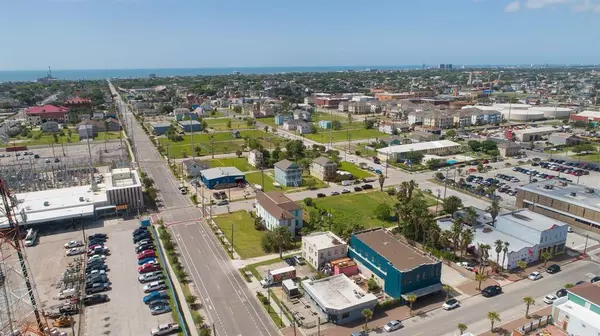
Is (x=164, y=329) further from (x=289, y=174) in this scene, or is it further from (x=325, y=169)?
(x=325, y=169)

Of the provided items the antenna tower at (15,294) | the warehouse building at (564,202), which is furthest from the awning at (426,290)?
the antenna tower at (15,294)

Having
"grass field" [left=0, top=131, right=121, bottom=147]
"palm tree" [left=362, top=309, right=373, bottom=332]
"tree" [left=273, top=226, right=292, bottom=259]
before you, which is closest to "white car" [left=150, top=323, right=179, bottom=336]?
"tree" [left=273, top=226, right=292, bottom=259]

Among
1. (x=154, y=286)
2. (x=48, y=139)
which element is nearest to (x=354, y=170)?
(x=154, y=286)

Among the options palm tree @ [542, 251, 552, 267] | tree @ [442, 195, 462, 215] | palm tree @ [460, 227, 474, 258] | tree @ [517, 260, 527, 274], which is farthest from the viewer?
tree @ [442, 195, 462, 215]

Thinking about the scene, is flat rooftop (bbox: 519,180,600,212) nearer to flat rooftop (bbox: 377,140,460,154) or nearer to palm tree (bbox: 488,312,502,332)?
palm tree (bbox: 488,312,502,332)

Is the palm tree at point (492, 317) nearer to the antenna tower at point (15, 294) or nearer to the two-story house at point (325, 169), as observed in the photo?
the antenna tower at point (15, 294)

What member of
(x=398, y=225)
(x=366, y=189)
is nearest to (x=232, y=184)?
(x=366, y=189)
